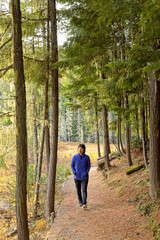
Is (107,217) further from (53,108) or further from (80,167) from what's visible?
(53,108)

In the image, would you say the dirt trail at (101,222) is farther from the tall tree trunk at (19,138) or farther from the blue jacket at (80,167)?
the blue jacket at (80,167)

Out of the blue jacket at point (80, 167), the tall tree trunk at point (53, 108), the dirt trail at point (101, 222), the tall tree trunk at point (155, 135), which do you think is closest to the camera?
the dirt trail at point (101, 222)

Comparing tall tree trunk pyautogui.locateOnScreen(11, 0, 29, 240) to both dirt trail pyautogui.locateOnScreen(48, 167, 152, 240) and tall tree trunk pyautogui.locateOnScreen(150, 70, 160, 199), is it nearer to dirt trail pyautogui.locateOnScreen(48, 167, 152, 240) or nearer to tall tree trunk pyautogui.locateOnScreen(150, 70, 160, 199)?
dirt trail pyautogui.locateOnScreen(48, 167, 152, 240)

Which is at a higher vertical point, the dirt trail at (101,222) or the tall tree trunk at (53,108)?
the tall tree trunk at (53,108)

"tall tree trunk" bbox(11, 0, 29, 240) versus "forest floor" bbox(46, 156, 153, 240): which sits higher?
"tall tree trunk" bbox(11, 0, 29, 240)

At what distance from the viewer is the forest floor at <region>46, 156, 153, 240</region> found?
4672 millimetres

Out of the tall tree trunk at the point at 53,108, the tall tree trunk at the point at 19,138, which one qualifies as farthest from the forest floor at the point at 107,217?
the tall tree trunk at the point at 19,138

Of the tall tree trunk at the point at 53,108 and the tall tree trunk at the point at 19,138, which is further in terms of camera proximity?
the tall tree trunk at the point at 53,108

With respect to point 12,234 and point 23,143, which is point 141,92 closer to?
point 23,143

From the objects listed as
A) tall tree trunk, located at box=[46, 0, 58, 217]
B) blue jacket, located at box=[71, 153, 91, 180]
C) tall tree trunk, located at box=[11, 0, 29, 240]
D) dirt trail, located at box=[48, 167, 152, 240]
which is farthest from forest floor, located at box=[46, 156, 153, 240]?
blue jacket, located at box=[71, 153, 91, 180]

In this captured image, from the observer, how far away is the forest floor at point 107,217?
4.67m

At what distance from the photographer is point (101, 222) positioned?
208 inches

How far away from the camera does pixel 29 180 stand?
11.2m

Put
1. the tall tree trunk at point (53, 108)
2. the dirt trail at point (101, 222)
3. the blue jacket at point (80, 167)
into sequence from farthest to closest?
1. the tall tree trunk at point (53, 108)
2. the blue jacket at point (80, 167)
3. the dirt trail at point (101, 222)
